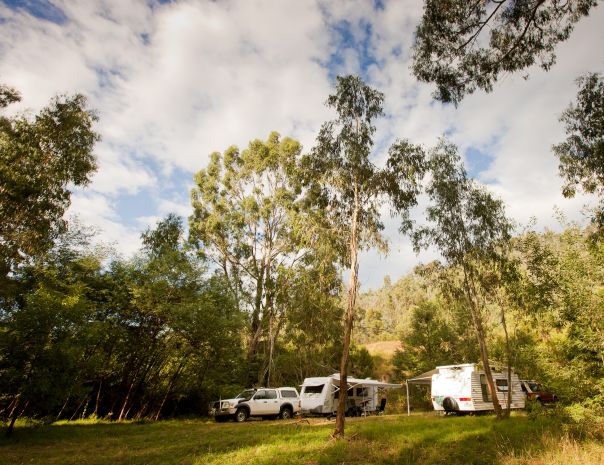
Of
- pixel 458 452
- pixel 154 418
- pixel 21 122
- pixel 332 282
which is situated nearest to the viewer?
pixel 458 452

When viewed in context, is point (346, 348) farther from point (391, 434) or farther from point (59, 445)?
point (59, 445)

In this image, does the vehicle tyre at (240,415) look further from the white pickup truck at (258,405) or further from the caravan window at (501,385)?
the caravan window at (501,385)

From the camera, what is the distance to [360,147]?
13.7 meters

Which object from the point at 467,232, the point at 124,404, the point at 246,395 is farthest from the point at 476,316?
the point at 124,404

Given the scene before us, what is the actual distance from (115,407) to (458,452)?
16.6 metres

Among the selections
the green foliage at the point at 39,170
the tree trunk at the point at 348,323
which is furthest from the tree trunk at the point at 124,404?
the tree trunk at the point at 348,323

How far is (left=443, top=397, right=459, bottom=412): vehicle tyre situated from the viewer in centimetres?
1873

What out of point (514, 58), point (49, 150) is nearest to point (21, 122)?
point (49, 150)

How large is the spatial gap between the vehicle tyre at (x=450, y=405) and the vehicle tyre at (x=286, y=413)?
8.33m

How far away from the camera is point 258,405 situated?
19281 mm

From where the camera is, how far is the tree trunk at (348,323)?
11.3 meters

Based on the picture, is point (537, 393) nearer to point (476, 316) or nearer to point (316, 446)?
point (476, 316)

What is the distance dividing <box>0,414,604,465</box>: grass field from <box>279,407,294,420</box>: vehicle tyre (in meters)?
6.68

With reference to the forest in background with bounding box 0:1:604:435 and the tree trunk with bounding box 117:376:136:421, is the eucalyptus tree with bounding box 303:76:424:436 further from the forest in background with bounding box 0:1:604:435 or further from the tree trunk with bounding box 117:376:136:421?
the tree trunk with bounding box 117:376:136:421
